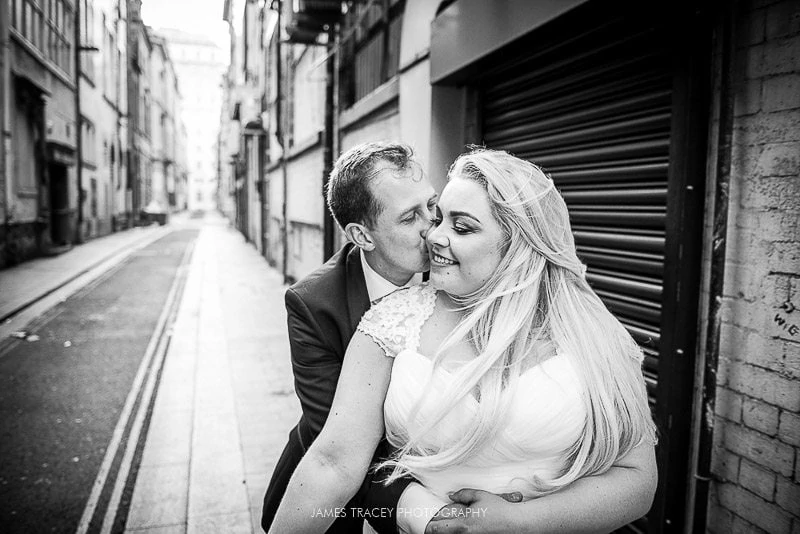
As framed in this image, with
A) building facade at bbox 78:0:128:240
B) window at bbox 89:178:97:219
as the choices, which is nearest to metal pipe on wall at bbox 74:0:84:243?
building facade at bbox 78:0:128:240

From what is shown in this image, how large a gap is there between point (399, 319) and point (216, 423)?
4282mm

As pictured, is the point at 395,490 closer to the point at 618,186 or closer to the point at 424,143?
the point at 618,186

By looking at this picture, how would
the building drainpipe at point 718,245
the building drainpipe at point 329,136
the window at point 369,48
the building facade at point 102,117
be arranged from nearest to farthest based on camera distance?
the building drainpipe at point 718,245 → the window at point 369,48 → the building drainpipe at point 329,136 → the building facade at point 102,117

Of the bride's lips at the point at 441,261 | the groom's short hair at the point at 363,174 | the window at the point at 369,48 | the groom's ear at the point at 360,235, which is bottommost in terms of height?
the bride's lips at the point at 441,261

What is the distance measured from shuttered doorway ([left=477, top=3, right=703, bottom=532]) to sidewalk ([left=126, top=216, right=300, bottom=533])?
2605mm

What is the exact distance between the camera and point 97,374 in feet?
22.4

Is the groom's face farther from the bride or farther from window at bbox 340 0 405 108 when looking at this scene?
window at bbox 340 0 405 108

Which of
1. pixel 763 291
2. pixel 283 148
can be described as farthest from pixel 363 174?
pixel 283 148

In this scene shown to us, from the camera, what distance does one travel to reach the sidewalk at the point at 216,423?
3.85 metres

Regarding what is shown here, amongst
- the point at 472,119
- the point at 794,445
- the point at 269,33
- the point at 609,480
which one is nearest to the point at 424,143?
the point at 472,119

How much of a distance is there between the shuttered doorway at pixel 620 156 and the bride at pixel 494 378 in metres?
1.27

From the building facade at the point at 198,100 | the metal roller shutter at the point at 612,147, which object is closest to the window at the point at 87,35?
the metal roller shutter at the point at 612,147

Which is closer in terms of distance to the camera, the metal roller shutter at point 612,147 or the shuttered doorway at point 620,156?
the shuttered doorway at point 620,156

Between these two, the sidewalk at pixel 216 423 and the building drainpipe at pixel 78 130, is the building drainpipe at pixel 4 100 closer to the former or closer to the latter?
the sidewalk at pixel 216 423
